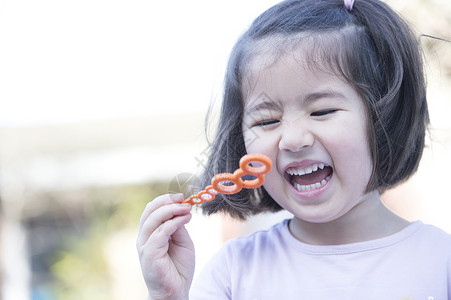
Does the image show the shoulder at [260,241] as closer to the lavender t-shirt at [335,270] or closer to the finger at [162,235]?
the lavender t-shirt at [335,270]

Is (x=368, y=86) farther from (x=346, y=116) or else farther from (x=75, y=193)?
(x=75, y=193)

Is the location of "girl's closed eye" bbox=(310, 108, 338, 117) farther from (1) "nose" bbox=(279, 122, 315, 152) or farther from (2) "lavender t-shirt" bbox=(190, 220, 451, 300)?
(2) "lavender t-shirt" bbox=(190, 220, 451, 300)

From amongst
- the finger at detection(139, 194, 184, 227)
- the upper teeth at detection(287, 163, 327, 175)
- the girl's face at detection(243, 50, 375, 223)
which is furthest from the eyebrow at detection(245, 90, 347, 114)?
the finger at detection(139, 194, 184, 227)

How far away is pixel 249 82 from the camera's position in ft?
3.31

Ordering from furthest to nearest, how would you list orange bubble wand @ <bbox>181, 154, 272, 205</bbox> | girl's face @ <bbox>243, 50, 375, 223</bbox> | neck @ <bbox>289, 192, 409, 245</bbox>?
1. neck @ <bbox>289, 192, 409, 245</bbox>
2. girl's face @ <bbox>243, 50, 375, 223</bbox>
3. orange bubble wand @ <bbox>181, 154, 272, 205</bbox>

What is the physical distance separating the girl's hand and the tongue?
0.20 meters

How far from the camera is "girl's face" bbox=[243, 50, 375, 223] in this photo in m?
0.92

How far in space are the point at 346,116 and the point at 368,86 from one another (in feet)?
0.28

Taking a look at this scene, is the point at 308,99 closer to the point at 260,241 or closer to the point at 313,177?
the point at 313,177

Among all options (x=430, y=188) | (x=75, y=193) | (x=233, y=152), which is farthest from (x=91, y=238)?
(x=233, y=152)

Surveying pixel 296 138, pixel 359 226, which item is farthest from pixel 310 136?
pixel 359 226

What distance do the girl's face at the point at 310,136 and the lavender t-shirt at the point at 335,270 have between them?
117mm

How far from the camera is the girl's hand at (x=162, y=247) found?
96cm

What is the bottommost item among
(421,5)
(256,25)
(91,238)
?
(91,238)
